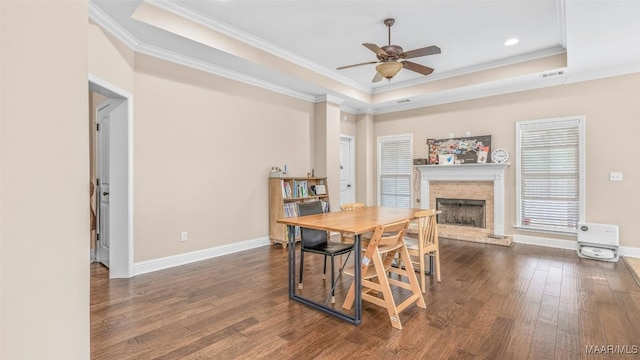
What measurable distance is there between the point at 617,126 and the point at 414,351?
4.80 meters

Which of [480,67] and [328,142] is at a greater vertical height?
[480,67]

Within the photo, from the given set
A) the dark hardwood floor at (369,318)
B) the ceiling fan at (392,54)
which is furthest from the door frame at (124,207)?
the ceiling fan at (392,54)

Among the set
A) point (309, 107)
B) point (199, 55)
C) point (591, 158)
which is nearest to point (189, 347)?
point (199, 55)

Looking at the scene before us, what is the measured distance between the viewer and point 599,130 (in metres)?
4.55

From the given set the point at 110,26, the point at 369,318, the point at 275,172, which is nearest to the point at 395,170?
the point at 275,172

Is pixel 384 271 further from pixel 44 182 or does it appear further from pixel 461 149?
pixel 461 149

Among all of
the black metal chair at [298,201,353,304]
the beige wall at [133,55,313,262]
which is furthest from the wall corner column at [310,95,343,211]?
the black metal chair at [298,201,353,304]

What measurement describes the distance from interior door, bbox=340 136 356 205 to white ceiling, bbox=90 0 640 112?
204cm

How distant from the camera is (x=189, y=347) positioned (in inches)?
82.5

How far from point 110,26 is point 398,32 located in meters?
3.24

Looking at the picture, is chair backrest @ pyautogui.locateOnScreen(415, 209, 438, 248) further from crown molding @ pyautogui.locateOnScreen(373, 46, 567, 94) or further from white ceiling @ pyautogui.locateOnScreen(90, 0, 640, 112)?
crown molding @ pyautogui.locateOnScreen(373, 46, 567, 94)

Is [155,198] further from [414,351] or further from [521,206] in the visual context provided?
[521,206]

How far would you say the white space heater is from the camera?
164 inches

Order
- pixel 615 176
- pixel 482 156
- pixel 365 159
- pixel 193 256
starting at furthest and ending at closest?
pixel 365 159
pixel 482 156
pixel 615 176
pixel 193 256
